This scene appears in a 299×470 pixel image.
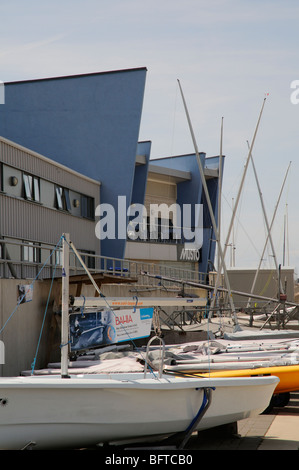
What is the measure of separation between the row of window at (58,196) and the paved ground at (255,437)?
564 inches

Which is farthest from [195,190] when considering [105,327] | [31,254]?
[105,327]

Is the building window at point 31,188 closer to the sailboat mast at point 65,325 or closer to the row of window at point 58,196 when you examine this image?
the row of window at point 58,196

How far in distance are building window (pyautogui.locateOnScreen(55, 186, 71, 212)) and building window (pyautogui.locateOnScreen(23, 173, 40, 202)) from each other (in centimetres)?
196

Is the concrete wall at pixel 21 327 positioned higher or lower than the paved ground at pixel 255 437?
higher

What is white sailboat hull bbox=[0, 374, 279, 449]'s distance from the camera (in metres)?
8.88

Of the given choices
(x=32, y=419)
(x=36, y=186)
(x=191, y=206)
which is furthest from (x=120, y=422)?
(x=191, y=206)

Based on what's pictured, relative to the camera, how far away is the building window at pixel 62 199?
28.6 m

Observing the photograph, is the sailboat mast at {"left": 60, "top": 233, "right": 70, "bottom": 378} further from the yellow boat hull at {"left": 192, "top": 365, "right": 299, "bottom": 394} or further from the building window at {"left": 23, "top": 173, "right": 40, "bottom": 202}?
the building window at {"left": 23, "top": 173, "right": 40, "bottom": 202}

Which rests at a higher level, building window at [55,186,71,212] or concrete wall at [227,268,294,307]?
building window at [55,186,71,212]

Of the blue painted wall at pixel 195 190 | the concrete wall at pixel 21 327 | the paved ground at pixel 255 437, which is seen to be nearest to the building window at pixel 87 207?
the concrete wall at pixel 21 327

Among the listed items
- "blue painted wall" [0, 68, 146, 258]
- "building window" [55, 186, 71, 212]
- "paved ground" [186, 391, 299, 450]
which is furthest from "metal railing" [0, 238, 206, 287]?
"paved ground" [186, 391, 299, 450]

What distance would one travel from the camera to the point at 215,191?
178 feet

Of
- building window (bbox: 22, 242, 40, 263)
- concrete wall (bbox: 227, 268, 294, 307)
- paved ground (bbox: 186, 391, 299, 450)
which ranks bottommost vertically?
paved ground (bbox: 186, 391, 299, 450)

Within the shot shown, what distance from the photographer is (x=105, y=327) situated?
15977mm
